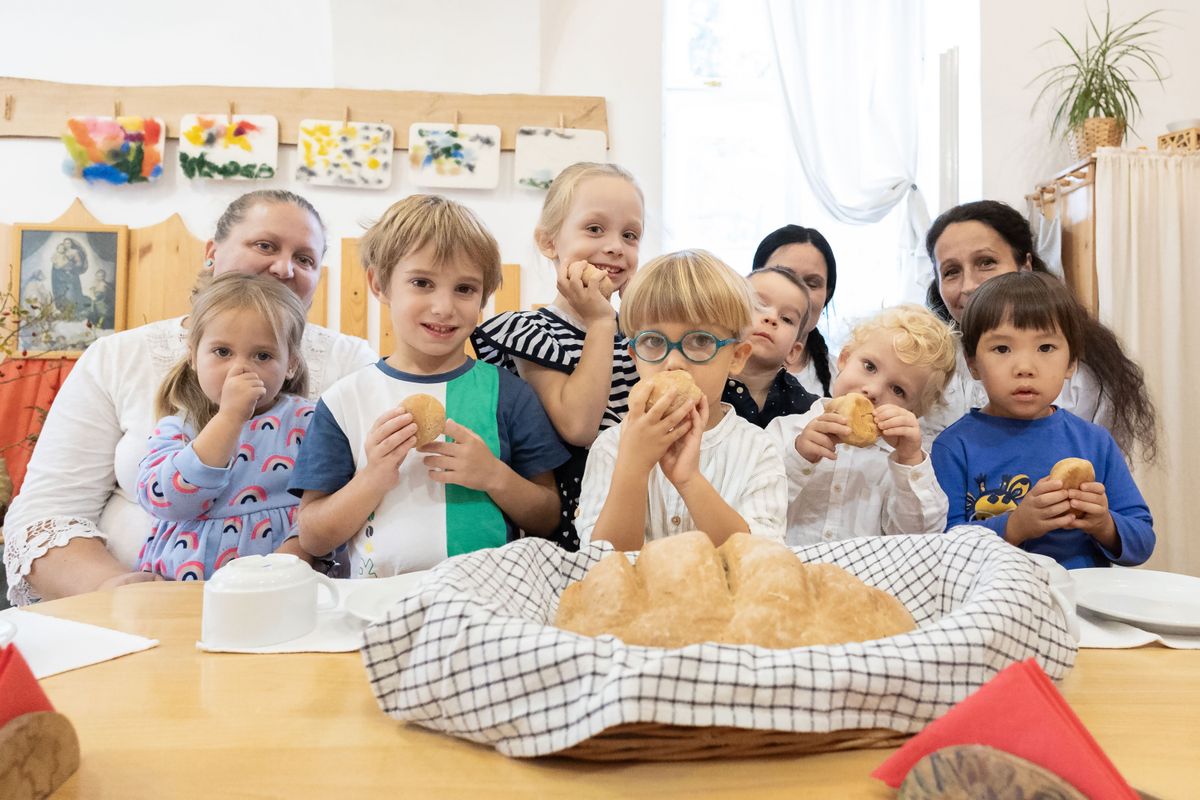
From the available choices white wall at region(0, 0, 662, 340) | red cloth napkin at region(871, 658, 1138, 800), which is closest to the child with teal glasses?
red cloth napkin at region(871, 658, 1138, 800)

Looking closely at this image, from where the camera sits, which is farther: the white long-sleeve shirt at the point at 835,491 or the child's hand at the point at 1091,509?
the white long-sleeve shirt at the point at 835,491

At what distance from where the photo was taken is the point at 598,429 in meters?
1.66

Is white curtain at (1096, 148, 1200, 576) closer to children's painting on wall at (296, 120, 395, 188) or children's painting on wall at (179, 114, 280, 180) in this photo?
children's painting on wall at (296, 120, 395, 188)

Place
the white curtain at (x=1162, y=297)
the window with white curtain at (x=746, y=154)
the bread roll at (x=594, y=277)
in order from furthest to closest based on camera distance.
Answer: the window with white curtain at (x=746, y=154), the white curtain at (x=1162, y=297), the bread roll at (x=594, y=277)

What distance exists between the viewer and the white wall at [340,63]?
3875mm

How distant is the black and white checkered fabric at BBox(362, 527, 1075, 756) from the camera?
1.99ft

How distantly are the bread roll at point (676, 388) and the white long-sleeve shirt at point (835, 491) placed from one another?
0.52 m

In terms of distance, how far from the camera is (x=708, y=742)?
2.10 feet

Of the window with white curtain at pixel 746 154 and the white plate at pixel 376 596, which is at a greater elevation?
the window with white curtain at pixel 746 154

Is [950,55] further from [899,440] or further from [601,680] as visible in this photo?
[601,680]

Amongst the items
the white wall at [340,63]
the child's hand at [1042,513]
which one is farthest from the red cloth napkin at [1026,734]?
the white wall at [340,63]

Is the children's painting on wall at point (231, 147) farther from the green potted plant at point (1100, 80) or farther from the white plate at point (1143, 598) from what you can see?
the green potted plant at point (1100, 80)

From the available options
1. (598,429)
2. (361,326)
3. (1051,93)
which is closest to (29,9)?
(361,326)

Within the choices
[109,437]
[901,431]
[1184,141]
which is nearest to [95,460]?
[109,437]
